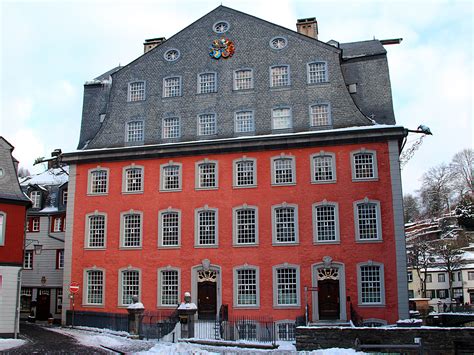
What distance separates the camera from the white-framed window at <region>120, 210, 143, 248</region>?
30.8 m

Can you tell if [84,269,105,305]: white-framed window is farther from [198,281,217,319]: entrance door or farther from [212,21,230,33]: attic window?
[212,21,230,33]: attic window

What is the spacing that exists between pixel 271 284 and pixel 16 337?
12.6 m

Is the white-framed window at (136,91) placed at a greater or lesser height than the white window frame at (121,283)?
greater

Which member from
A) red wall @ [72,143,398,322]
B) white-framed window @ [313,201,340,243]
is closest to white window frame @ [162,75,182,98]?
red wall @ [72,143,398,322]

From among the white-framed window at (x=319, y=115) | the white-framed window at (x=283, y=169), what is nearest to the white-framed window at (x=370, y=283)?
the white-framed window at (x=283, y=169)

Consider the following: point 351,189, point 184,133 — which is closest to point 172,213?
point 184,133

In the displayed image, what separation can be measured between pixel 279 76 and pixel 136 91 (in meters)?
9.19

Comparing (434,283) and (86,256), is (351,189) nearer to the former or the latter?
(86,256)

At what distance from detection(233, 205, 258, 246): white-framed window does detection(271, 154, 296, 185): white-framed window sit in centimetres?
206

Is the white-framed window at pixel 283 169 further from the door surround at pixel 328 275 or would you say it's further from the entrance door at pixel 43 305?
the entrance door at pixel 43 305

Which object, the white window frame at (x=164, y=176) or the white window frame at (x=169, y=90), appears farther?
the white window frame at (x=169, y=90)

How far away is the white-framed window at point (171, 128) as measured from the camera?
32094 millimetres

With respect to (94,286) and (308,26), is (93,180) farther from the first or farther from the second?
(308,26)

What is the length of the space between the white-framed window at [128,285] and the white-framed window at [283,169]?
9.52m
